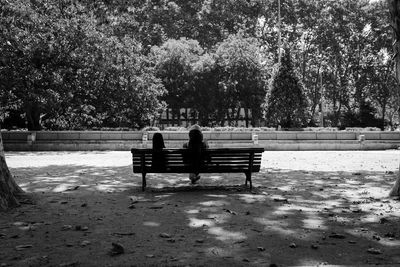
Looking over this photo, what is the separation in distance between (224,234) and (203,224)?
0.58 m

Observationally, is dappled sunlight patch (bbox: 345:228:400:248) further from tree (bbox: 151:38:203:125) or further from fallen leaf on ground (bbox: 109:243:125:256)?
tree (bbox: 151:38:203:125)

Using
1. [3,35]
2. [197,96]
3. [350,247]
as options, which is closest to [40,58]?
[3,35]

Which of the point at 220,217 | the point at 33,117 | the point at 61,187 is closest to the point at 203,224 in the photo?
the point at 220,217

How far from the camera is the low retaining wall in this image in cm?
2230

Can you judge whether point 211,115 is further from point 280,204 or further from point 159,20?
point 280,204

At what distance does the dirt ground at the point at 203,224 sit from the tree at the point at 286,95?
1838 centimetres

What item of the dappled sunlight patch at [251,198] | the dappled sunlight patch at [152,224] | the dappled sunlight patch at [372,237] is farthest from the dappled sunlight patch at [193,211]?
the dappled sunlight patch at [372,237]

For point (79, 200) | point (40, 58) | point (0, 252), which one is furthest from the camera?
point (40, 58)

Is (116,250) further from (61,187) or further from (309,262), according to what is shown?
(61,187)

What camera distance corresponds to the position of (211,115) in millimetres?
39531

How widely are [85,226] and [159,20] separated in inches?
1560

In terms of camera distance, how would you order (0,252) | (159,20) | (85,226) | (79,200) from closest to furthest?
(0,252) → (85,226) → (79,200) → (159,20)

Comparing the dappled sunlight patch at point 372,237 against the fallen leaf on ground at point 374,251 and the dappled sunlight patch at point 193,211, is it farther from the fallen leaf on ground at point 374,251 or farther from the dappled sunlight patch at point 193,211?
the dappled sunlight patch at point 193,211

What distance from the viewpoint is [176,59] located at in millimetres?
35125
